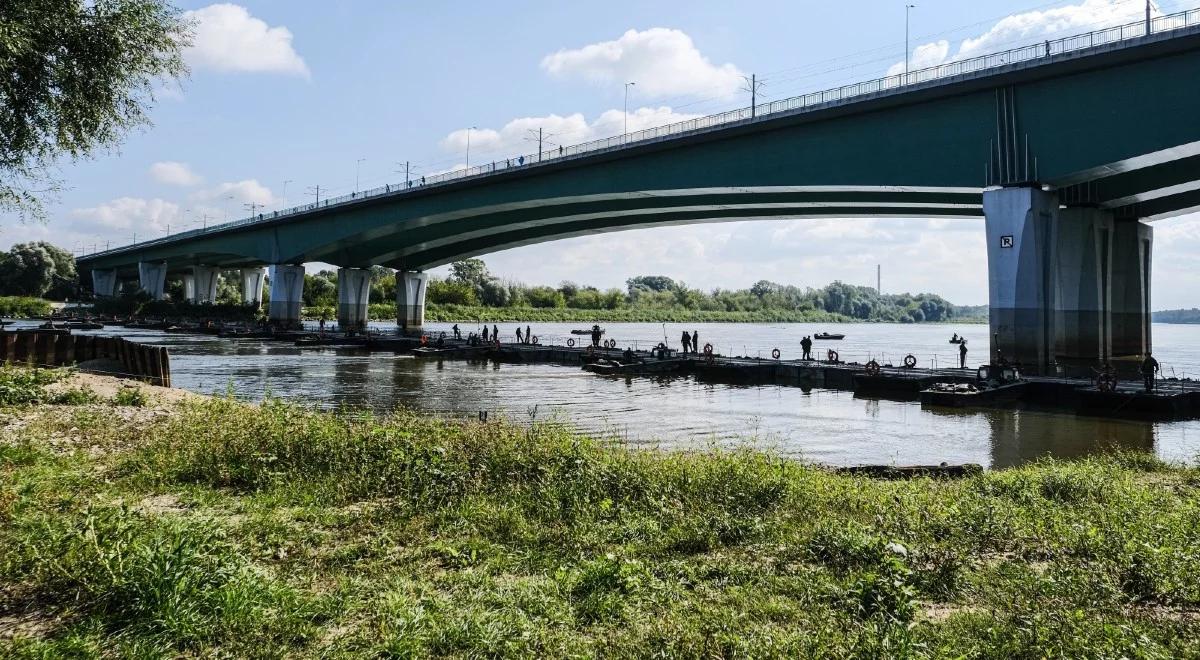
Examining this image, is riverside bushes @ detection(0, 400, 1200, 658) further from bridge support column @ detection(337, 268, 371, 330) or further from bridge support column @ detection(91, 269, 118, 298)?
bridge support column @ detection(91, 269, 118, 298)

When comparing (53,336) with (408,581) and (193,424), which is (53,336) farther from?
(408,581)

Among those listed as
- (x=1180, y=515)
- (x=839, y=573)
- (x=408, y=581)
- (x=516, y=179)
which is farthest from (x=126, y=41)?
(x=516, y=179)

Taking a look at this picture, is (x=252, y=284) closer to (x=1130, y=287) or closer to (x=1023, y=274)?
(x=1023, y=274)

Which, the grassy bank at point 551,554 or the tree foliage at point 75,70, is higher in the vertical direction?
the tree foliage at point 75,70

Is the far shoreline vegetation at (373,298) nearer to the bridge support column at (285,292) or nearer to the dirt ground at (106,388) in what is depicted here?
the bridge support column at (285,292)

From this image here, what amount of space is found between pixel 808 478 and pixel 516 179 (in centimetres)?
5278

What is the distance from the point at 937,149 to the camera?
127 feet

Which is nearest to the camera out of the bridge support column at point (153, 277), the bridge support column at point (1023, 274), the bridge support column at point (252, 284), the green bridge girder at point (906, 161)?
the green bridge girder at point (906, 161)

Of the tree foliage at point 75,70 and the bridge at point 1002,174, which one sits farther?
the bridge at point 1002,174

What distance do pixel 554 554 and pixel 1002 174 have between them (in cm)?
3605

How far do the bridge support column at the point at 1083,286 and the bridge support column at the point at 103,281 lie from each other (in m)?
158

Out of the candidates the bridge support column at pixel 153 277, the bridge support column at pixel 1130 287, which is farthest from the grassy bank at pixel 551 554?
the bridge support column at pixel 153 277

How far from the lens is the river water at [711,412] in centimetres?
2181

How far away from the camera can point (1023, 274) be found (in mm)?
36156
